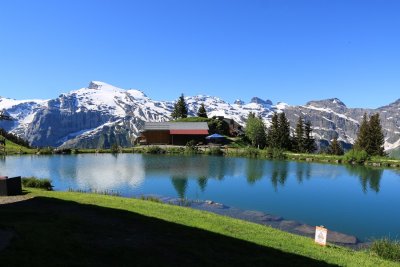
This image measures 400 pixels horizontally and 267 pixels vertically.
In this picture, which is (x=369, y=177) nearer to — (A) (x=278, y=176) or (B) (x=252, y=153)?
(A) (x=278, y=176)

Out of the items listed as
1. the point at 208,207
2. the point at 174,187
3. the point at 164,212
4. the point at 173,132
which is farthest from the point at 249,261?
the point at 173,132

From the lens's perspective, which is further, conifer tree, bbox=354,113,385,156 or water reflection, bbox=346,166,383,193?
conifer tree, bbox=354,113,385,156

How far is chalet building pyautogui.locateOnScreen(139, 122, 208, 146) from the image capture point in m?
109

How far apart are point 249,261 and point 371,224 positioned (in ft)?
61.5

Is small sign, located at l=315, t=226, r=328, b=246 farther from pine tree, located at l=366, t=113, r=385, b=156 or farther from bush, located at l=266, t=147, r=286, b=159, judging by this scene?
pine tree, located at l=366, t=113, r=385, b=156

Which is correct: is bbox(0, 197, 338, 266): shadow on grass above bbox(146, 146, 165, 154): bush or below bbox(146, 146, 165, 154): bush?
below

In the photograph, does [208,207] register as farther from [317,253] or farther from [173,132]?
[173,132]

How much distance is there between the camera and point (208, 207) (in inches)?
1184

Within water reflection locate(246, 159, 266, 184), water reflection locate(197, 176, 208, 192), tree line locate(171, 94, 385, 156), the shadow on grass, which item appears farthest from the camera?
tree line locate(171, 94, 385, 156)

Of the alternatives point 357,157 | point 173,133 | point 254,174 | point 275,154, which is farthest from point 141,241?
point 173,133

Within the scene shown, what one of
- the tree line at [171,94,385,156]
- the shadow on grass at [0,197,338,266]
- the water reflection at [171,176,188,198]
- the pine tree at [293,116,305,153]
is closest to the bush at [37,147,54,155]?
the water reflection at [171,176,188,198]

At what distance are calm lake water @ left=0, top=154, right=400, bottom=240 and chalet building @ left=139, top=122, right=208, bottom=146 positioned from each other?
46.7 meters

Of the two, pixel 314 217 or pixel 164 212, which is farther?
pixel 314 217

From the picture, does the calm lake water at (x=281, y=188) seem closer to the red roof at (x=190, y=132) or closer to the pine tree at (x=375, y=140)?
the pine tree at (x=375, y=140)
